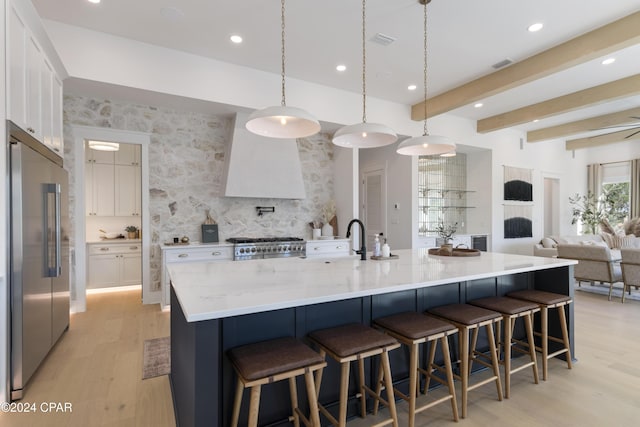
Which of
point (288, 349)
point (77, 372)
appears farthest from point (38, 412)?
point (288, 349)

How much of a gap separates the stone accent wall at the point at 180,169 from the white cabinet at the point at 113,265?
4.43 feet

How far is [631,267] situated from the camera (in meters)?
4.68

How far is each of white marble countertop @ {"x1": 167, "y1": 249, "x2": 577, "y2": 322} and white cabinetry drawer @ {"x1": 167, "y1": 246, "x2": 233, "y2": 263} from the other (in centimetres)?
187

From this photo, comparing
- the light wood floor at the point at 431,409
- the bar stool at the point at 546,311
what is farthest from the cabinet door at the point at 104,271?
the bar stool at the point at 546,311

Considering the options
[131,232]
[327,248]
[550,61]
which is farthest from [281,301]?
[131,232]

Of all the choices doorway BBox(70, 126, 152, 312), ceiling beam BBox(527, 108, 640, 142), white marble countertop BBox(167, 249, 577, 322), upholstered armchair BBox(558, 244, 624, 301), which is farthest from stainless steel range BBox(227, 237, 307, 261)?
ceiling beam BBox(527, 108, 640, 142)

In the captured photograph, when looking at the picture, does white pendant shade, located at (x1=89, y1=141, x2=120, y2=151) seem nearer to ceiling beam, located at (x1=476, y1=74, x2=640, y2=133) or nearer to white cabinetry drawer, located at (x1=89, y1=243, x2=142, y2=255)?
white cabinetry drawer, located at (x1=89, y1=243, x2=142, y2=255)

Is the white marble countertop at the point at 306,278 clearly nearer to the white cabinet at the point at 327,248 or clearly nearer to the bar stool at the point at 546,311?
the bar stool at the point at 546,311

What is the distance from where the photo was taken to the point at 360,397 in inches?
80.2

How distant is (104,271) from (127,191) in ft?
4.62

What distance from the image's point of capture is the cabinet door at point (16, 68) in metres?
2.14

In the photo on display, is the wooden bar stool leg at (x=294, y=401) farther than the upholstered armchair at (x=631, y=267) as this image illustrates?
No

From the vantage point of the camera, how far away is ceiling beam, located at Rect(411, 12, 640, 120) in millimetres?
3320

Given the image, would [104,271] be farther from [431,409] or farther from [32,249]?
[431,409]
